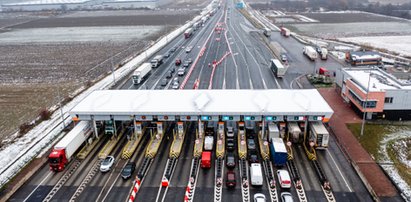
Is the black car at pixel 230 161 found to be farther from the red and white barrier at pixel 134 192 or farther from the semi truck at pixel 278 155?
the red and white barrier at pixel 134 192

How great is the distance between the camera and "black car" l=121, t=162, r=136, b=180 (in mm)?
35750

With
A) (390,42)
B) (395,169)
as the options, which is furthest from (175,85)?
(390,42)

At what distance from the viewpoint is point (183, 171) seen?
3716 centimetres

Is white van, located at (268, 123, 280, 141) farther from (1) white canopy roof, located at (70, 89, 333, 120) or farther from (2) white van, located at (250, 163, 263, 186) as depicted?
(2) white van, located at (250, 163, 263, 186)

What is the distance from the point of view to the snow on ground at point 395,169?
109 feet

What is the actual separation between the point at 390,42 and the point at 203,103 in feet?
306

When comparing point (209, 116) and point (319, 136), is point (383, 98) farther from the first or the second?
point (209, 116)

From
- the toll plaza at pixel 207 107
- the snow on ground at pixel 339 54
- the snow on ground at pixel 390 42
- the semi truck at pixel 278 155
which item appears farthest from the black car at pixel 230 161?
the snow on ground at pixel 390 42

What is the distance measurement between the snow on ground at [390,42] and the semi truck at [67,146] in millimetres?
88483

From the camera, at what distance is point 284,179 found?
33.4m

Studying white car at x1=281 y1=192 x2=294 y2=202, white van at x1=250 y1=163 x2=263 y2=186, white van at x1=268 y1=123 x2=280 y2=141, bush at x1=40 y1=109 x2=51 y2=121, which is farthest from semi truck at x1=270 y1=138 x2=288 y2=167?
bush at x1=40 y1=109 x2=51 y2=121

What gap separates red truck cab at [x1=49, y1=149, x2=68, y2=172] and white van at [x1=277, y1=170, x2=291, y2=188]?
81.4 ft

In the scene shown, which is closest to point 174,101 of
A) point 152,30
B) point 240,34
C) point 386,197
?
point 386,197

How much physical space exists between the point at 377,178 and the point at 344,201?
21.8ft
